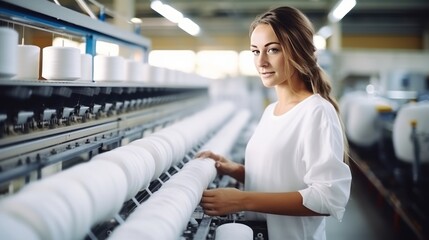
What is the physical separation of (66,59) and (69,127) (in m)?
0.26

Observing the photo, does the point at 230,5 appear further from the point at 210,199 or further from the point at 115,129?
the point at 210,199

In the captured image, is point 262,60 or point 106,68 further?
point 106,68

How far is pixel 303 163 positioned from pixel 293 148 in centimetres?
6

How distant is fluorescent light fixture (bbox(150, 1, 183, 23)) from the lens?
Answer: 344 centimetres

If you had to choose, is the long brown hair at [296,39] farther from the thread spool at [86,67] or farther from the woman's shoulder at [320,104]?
the thread spool at [86,67]

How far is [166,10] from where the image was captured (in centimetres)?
379

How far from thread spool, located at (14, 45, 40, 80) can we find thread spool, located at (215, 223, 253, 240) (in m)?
0.82

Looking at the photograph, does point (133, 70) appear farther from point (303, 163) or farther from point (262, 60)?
point (303, 163)

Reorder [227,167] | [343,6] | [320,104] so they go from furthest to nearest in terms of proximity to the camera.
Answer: [343,6] < [227,167] < [320,104]

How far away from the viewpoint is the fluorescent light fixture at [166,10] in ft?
11.3

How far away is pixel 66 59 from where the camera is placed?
54.6 inches

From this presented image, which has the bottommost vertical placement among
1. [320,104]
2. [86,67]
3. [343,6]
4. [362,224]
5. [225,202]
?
[362,224]

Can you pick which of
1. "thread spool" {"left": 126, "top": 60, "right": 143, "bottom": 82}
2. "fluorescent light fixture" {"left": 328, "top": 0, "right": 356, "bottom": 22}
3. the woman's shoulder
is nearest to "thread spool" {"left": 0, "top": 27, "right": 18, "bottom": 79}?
the woman's shoulder

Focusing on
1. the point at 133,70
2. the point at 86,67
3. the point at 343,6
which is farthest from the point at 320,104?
the point at 343,6
